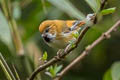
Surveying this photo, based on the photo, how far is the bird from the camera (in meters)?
1.93

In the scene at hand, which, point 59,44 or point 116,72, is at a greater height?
point 59,44

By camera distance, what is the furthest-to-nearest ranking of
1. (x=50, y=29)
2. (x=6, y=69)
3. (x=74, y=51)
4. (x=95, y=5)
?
(x=74, y=51)
(x=50, y=29)
(x=6, y=69)
(x=95, y=5)

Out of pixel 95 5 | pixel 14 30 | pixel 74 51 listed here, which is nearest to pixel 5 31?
pixel 14 30

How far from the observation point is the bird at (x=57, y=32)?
1.93 metres

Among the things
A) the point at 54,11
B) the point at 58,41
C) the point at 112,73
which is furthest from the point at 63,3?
the point at 54,11

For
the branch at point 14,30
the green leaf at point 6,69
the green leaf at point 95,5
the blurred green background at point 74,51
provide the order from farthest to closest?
1. the blurred green background at point 74,51
2. the branch at point 14,30
3. the green leaf at point 6,69
4. the green leaf at point 95,5

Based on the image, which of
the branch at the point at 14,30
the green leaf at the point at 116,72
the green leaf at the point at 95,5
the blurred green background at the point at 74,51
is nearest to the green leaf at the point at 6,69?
the green leaf at the point at 95,5

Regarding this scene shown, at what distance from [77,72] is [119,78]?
1.25 meters

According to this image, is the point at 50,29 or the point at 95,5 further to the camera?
the point at 50,29

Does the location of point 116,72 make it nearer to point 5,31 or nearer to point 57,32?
point 57,32

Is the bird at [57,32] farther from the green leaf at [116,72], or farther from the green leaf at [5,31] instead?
the green leaf at [116,72]

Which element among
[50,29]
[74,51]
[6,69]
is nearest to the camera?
[6,69]

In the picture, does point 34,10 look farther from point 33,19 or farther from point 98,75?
point 98,75

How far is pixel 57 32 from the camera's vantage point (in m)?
2.16
